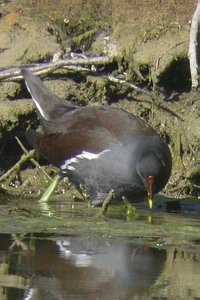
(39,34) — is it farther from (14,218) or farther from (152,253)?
(152,253)

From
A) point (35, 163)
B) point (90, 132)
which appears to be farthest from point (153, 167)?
point (35, 163)

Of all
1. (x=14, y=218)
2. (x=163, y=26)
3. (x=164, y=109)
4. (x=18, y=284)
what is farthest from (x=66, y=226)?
(x=163, y=26)

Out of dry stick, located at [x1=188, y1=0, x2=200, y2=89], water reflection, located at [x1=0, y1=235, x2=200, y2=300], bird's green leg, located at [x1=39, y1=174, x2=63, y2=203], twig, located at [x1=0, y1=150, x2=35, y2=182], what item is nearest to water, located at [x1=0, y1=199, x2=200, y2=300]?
water reflection, located at [x1=0, y1=235, x2=200, y2=300]

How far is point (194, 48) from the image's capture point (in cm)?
968

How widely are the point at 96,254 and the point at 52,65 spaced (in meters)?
3.88

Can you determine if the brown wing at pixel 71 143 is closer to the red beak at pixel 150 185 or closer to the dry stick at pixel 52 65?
the red beak at pixel 150 185

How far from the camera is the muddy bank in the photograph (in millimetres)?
9719

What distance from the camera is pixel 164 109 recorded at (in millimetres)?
9797

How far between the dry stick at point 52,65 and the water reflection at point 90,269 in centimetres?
324

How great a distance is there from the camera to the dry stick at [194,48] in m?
9.67

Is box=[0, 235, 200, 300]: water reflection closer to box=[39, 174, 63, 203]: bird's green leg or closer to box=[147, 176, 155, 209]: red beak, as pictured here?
box=[147, 176, 155, 209]: red beak

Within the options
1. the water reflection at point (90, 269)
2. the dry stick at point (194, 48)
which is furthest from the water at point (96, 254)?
the dry stick at point (194, 48)

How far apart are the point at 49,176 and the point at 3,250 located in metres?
3.20

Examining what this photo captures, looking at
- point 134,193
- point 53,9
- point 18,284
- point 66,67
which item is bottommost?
point 18,284
